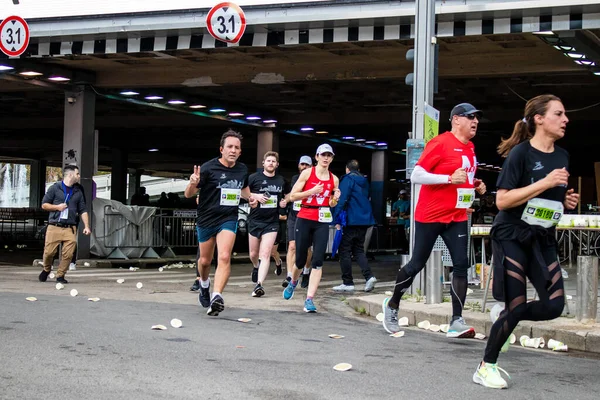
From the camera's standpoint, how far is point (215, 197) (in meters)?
9.65

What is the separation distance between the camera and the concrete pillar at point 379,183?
35.2 m

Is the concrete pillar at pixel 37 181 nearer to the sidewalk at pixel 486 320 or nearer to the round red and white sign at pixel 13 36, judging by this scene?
the round red and white sign at pixel 13 36

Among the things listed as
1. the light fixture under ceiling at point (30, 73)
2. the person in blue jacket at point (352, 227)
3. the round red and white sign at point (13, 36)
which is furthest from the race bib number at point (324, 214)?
the light fixture under ceiling at point (30, 73)

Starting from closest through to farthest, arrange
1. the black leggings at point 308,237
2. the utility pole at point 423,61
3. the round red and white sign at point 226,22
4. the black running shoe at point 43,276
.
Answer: the black leggings at point 308,237
the utility pole at point 423,61
the black running shoe at point 43,276
the round red and white sign at point 226,22

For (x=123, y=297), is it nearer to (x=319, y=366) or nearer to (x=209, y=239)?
(x=209, y=239)

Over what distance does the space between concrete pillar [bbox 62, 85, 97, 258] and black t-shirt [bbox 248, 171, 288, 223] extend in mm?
7568

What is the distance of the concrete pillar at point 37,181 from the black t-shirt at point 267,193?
41949 millimetres

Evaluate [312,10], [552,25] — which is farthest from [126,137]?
[552,25]

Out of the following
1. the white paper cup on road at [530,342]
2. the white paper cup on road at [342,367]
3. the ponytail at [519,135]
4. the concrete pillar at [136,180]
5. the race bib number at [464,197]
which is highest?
the concrete pillar at [136,180]

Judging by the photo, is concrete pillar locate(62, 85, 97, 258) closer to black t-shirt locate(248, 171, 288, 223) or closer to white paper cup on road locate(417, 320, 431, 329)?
black t-shirt locate(248, 171, 288, 223)

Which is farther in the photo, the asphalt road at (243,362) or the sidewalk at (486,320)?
the sidewalk at (486,320)

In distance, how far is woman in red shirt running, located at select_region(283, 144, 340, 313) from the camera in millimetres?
10508

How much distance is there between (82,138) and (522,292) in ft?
51.9

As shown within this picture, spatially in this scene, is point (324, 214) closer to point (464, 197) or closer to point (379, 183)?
point (464, 197)
